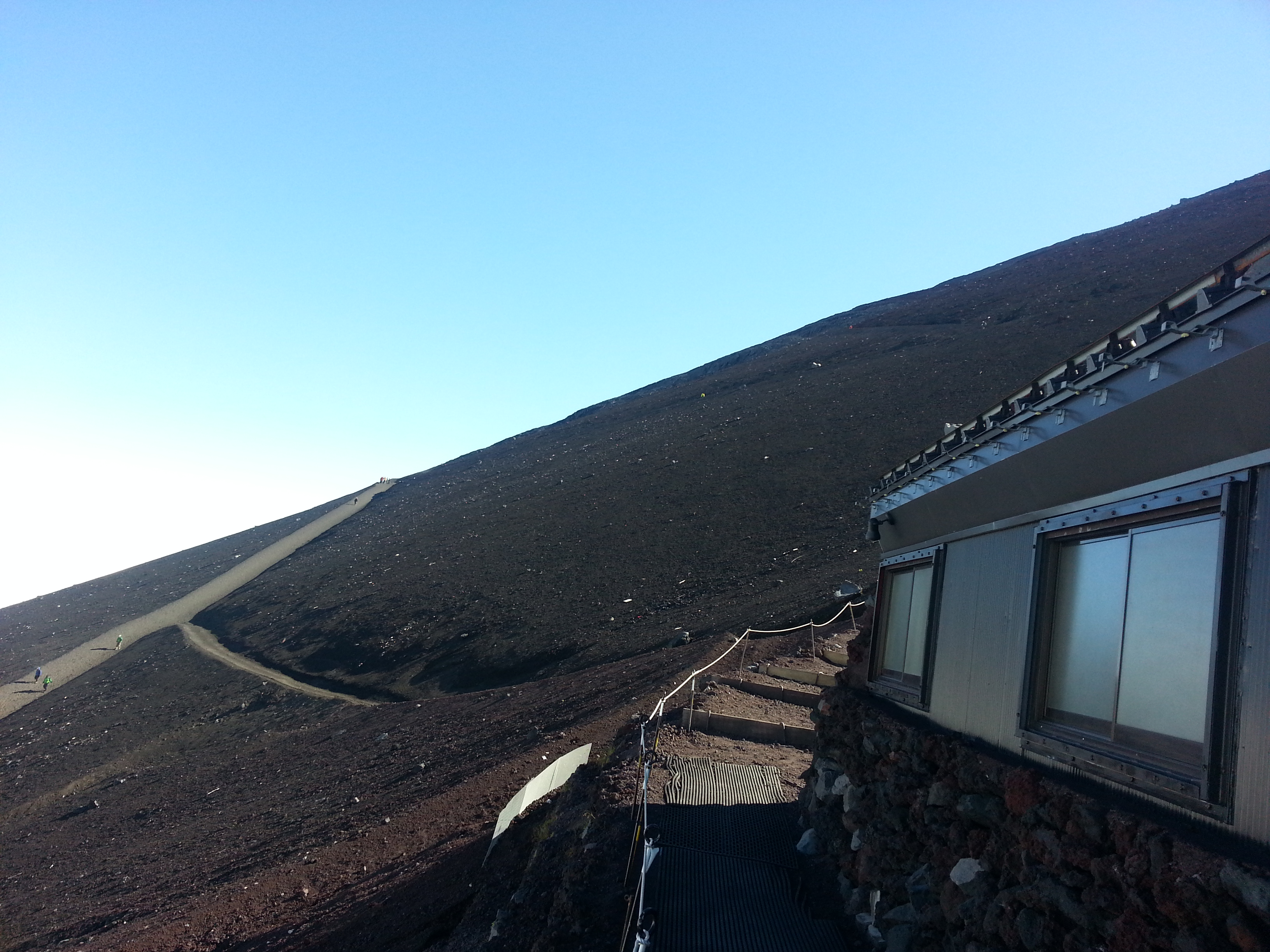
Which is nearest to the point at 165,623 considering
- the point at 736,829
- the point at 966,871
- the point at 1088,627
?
the point at 736,829

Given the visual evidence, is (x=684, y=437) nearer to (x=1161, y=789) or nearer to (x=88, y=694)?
(x=88, y=694)

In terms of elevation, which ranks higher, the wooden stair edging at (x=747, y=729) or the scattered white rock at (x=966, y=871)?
the scattered white rock at (x=966, y=871)

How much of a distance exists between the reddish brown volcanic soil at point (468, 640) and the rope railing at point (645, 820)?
1.01 feet

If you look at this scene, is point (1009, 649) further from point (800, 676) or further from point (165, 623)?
point (165, 623)

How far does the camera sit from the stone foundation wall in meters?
2.82

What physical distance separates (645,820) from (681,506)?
29395 mm

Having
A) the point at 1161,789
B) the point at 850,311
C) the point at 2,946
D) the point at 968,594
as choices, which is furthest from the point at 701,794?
the point at 850,311

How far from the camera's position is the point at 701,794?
8398mm

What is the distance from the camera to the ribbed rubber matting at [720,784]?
830 centimetres

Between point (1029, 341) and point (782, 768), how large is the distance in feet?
136

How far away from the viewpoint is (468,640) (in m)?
28.2

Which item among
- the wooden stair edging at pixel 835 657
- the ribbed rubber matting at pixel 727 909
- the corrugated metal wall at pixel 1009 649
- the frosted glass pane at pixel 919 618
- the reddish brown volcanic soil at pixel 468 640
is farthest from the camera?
the wooden stair edging at pixel 835 657

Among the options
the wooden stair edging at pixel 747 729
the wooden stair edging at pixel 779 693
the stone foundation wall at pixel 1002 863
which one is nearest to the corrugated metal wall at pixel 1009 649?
the stone foundation wall at pixel 1002 863

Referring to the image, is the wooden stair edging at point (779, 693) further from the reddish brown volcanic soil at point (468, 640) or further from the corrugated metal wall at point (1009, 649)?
the corrugated metal wall at point (1009, 649)
